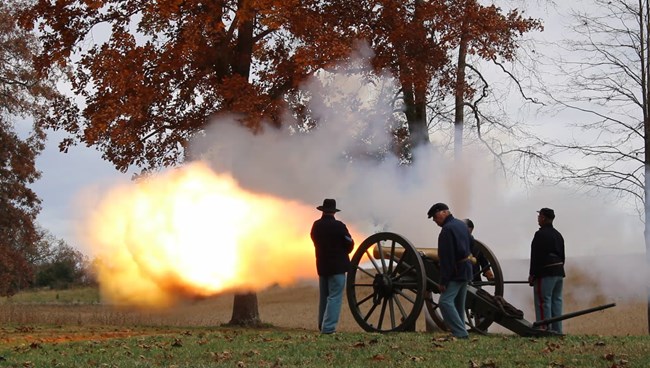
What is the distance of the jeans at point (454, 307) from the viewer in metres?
13.4

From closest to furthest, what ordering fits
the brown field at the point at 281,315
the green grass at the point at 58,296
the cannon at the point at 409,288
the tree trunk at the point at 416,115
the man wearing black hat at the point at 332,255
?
the cannon at the point at 409,288 → the man wearing black hat at the point at 332,255 → the tree trunk at the point at 416,115 → the brown field at the point at 281,315 → the green grass at the point at 58,296

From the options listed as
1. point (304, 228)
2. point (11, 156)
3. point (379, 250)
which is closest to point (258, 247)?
point (304, 228)

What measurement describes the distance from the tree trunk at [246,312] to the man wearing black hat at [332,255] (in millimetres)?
8611

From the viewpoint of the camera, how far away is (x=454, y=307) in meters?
13.4

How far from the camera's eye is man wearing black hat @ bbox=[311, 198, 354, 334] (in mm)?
14609

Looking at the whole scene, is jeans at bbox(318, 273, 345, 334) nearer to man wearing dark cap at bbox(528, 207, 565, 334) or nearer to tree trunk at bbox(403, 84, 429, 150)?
man wearing dark cap at bbox(528, 207, 565, 334)

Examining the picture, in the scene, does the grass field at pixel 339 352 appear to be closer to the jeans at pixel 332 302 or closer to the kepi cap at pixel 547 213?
the jeans at pixel 332 302

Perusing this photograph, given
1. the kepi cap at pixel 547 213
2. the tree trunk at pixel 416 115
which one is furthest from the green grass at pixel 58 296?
the kepi cap at pixel 547 213

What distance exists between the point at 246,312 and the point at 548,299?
984 cm

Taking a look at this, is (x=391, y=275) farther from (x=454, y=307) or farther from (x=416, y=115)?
(x=416, y=115)

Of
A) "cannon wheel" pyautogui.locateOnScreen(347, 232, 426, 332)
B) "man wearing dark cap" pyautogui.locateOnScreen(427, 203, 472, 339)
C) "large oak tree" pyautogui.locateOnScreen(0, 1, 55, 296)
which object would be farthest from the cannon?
"large oak tree" pyautogui.locateOnScreen(0, 1, 55, 296)

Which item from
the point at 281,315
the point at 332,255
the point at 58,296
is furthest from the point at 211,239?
the point at 58,296

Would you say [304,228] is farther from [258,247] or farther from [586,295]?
[586,295]

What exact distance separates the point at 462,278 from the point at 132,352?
4621 millimetres
